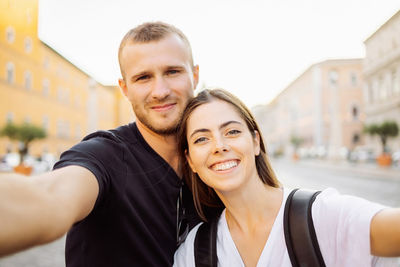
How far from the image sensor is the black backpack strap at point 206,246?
1.64 m

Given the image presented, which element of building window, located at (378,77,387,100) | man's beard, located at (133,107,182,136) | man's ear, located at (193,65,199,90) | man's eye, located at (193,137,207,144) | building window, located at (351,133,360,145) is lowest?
building window, located at (351,133,360,145)

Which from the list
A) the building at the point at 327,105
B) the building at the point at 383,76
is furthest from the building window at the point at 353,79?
the building at the point at 383,76

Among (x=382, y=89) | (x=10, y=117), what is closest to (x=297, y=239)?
(x=10, y=117)

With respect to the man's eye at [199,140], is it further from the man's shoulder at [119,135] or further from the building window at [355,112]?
the building window at [355,112]

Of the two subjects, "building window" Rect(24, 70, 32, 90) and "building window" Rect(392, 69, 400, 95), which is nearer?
"building window" Rect(392, 69, 400, 95)

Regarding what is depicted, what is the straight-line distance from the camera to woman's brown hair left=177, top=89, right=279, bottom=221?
Answer: 1.99 metres

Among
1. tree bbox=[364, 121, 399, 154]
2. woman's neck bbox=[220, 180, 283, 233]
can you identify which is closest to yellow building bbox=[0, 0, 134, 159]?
tree bbox=[364, 121, 399, 154]

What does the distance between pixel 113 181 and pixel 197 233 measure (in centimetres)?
58

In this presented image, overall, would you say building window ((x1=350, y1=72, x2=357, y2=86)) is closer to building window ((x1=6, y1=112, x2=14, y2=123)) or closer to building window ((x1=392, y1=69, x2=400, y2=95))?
building window ((x1=392, y1=69, x2=400, y2=95))

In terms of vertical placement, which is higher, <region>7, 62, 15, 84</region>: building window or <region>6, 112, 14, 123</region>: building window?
<region>7, 62, 15, 84</region>: building window

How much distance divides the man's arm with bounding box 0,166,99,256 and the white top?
75 centimetres

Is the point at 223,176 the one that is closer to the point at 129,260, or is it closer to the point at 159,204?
the point at 159,204

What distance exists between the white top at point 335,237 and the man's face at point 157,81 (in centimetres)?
84

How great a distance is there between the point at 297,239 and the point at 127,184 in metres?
0.83
